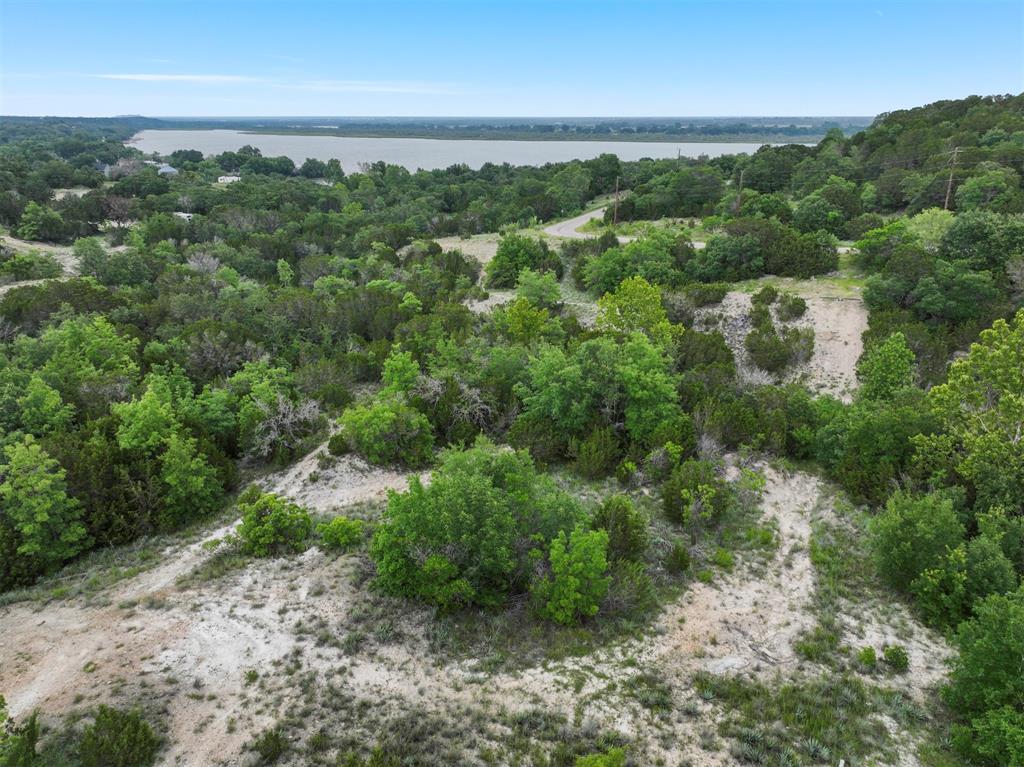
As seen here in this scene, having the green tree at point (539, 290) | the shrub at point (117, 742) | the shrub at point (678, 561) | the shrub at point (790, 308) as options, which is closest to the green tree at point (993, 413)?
the shrub at point (678, 561)

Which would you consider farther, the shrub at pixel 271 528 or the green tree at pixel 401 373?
the green tree at pixel 401 373

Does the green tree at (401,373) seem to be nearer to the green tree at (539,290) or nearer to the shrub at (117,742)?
the green tree at (539,290)

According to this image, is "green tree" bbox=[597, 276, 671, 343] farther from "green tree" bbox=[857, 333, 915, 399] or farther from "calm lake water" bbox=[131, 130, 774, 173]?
"calm lake water" bbox=[131, 130, 774, 173]

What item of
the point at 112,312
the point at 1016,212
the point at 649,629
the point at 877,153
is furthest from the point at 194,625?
the point at 877,153

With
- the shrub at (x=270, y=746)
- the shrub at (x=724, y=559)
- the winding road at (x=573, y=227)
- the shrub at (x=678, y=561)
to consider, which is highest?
→ the winding road at (x=573, y=227)

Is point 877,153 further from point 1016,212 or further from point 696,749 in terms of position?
point 696,749

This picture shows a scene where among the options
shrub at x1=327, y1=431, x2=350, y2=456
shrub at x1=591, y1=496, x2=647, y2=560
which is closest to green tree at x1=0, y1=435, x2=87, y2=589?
shrub at x1=327, y1=431, x2=350, y2=456

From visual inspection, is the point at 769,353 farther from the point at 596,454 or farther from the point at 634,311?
the point at 596,454
